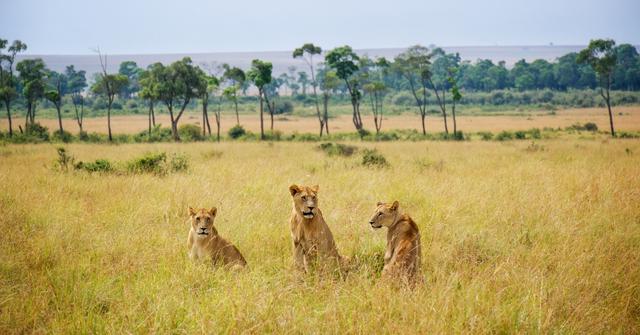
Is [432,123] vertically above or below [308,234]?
above

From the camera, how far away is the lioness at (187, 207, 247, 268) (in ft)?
19.3

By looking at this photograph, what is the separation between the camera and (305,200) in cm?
552

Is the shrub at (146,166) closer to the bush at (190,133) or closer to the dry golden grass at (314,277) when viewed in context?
the dry golden grass at (314,277)

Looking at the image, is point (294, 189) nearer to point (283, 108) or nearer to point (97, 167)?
point (97, 167)

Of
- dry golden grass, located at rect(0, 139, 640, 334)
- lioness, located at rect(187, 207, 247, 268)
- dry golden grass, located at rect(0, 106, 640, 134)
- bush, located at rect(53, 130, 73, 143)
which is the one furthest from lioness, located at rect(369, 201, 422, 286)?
dry golden grass, located at rect(0, 106, 640, 134)

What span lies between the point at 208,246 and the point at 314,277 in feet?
4.54

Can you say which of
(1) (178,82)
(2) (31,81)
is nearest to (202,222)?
(1) (178,82)

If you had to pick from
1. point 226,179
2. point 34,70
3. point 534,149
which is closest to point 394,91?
point 34,70

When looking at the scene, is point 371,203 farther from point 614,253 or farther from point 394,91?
point 394,91

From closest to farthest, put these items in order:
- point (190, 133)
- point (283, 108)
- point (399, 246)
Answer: point (399, 246)
point (190, 133)
point (283, 108)

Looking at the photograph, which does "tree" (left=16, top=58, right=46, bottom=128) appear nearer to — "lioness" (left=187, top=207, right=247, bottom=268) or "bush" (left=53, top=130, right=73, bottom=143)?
"bush" (left=53, top=130, right=73, bottom=143)

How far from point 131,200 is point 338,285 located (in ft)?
18.9

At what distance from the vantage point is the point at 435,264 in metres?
6.28

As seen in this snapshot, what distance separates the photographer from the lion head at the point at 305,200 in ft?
17.9
